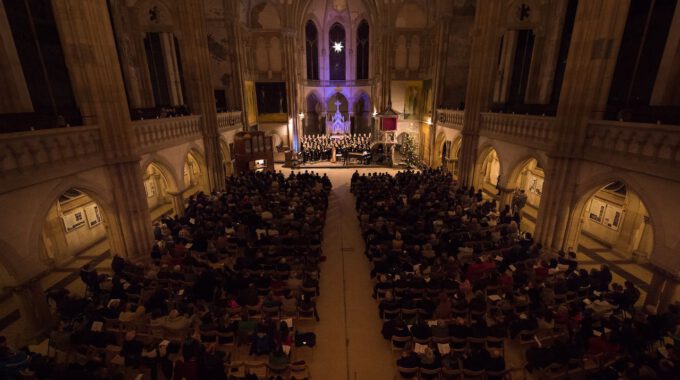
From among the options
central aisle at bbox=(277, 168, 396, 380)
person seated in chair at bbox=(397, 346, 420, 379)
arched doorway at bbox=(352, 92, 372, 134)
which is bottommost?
central aisle at bbox=(277, 168, 396, 380)

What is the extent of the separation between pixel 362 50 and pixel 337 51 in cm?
292

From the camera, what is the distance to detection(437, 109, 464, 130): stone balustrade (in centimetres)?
2077

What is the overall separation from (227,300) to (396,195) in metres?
9.88

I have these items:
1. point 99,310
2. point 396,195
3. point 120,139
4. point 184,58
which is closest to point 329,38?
point 184,58

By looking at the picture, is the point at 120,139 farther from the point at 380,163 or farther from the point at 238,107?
the point at 380,163

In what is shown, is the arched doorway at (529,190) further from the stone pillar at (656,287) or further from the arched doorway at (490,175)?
the stone pillar at (656,287)

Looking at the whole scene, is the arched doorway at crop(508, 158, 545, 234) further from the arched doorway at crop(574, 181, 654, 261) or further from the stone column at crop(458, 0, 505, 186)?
the stone column at crop(458, 0, 505, 186)

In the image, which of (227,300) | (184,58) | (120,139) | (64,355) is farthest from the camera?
(184,58)

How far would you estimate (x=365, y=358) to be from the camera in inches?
309

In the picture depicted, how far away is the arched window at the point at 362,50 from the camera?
37.2m

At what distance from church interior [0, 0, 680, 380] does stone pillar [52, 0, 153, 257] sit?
6 centimetres

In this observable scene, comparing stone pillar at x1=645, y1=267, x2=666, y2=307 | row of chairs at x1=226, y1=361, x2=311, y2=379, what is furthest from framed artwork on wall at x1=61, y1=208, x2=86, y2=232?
stone pillar at x1=645, y1=267, x2=666, y2=307

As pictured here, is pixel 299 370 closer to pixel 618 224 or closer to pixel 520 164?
pixel 520 164

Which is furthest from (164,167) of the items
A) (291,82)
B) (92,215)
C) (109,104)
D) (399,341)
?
(291,82)
